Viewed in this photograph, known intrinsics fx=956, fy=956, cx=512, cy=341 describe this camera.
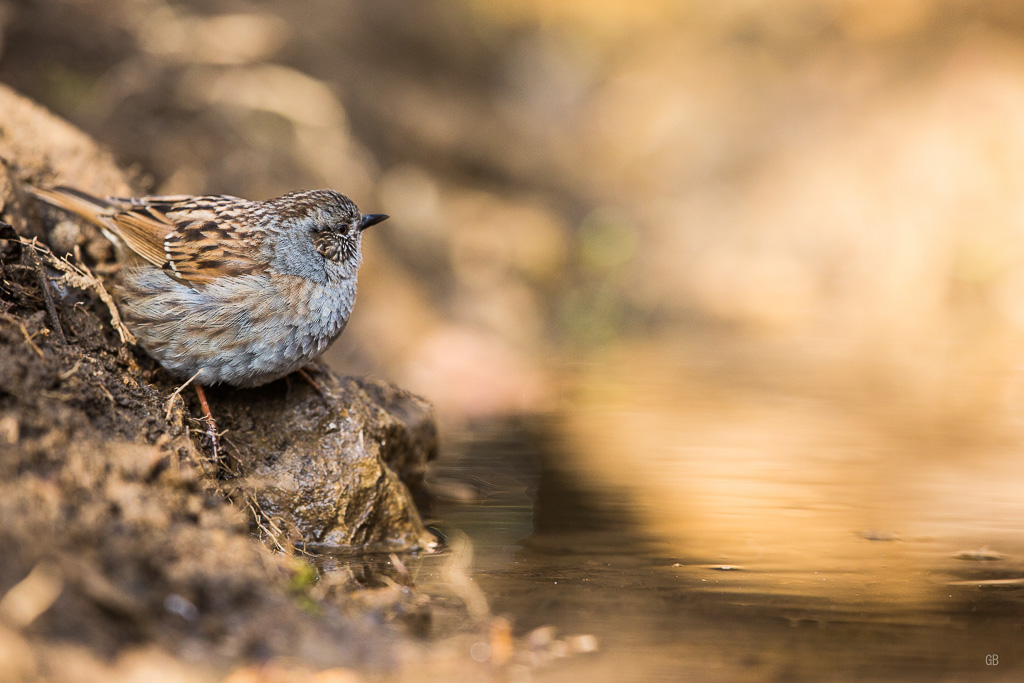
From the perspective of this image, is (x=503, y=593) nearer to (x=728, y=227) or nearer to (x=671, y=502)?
(x=671, y=502)

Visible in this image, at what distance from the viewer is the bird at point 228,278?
4.05m

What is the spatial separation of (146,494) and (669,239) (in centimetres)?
1145

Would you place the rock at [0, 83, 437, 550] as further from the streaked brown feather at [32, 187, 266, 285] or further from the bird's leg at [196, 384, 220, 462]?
the streaked brown feather at [32, 187, 266, 285]

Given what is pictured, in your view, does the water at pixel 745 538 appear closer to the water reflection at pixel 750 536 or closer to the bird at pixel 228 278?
the water reflection at pixel 750 536

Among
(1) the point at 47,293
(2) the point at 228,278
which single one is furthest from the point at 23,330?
(2) the point at 228,278

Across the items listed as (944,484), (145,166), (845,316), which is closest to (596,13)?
(845,316)

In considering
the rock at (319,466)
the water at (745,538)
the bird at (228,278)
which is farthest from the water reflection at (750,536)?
the bird at (228,278)

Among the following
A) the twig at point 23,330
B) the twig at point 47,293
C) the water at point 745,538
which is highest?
the twig at point 47,293

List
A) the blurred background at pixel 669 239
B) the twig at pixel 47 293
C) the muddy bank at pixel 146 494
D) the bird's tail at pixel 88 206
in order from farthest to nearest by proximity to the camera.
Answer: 1. the blurred background at pixel 669 239
2. the bird's tail at pixel 88 206
3. the twig at pixel 47 293
4. the muddy bank at pixel 146 494

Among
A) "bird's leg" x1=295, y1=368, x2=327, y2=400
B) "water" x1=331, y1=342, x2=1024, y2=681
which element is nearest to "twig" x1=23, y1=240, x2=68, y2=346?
"bird's leg" x1=295, y1=368, x2=327, y2=400

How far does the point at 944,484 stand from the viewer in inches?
213

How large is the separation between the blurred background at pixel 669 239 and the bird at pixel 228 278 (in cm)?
130

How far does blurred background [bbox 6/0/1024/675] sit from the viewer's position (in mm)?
4801

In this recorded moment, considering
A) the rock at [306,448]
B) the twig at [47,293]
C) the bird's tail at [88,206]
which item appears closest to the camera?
the twig at [47,293]
